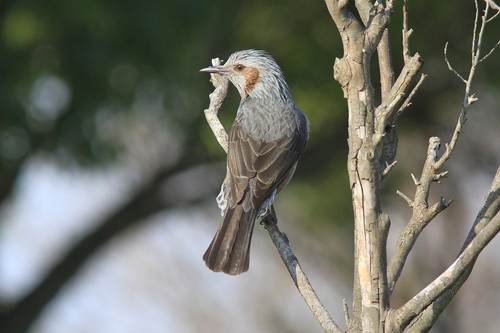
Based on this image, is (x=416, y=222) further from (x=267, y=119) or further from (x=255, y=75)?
(x=255, y=75)

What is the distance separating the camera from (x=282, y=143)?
5.75 metres

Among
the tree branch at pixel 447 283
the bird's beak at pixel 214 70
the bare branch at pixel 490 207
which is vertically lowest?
the tree branch at pixel 447 283

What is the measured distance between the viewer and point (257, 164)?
551cm

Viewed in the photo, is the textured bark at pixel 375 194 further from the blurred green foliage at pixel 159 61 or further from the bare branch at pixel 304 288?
the blurred green foliage at pixel 159 61

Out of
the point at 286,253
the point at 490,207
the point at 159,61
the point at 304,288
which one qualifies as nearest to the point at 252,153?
the point at 286,253

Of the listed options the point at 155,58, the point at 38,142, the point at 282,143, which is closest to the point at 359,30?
the point at 282,143

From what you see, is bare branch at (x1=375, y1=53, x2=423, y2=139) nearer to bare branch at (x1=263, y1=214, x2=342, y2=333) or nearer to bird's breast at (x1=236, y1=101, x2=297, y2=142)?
bare branch at (x1=263, y1=214, x2=342, y2=333)

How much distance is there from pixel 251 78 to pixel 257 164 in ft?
4.06

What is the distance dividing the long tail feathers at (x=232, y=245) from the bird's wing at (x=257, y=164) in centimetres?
14

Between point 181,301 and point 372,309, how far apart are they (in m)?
9.04

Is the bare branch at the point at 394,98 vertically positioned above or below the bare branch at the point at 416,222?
above

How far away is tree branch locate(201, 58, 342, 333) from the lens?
3723 millimetres

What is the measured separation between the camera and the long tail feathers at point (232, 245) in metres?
4.73

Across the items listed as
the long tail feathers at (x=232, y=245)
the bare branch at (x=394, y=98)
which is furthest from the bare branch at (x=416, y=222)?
the long tail feathers at (x=232, y=245)
